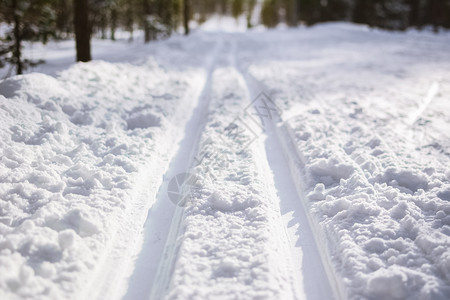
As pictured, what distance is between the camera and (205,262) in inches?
110

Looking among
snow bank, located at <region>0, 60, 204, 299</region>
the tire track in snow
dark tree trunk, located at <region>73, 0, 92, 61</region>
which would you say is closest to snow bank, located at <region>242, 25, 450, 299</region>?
the tire track in snow

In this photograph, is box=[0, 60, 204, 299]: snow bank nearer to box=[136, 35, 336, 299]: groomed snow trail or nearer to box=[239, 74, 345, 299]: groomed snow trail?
box=[136, 35, 336, 299]: groomed snow trail

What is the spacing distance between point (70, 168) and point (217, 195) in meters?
1.94

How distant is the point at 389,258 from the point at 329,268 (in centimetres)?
52

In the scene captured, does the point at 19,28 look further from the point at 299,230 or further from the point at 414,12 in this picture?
the point at 414,12

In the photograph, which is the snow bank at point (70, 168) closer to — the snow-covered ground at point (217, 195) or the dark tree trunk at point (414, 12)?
the snow-covered ground at point (217, 195)

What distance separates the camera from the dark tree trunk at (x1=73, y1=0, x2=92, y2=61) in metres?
8.73

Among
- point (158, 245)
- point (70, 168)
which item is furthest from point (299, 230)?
point (70, 168)

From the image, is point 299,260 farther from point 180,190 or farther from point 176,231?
point 180,190

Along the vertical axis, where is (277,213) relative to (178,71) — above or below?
below

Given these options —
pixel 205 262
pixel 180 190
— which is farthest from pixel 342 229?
pixel 180 190

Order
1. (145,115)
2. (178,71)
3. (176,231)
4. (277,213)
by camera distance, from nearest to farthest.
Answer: (176,231)
(277,213)
(145,115)
(178,71)

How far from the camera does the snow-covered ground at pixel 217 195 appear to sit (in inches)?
104

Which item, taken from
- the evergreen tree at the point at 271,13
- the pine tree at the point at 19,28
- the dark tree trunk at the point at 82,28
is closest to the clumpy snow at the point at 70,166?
the dark tree trunk at the point at 82,28
